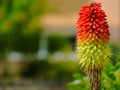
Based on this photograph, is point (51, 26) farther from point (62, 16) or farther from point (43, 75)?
point (43, 75)

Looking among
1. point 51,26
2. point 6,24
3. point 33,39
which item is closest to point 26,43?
point 33,39

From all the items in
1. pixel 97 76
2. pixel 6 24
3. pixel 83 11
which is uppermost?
pixel 6 24

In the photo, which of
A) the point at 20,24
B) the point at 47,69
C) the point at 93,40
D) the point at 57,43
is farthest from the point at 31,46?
the point at 93,40

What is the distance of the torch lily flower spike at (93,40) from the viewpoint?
223cm

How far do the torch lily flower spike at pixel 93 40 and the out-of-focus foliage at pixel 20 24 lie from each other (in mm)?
11316

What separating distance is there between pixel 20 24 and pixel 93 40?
12.7 metres

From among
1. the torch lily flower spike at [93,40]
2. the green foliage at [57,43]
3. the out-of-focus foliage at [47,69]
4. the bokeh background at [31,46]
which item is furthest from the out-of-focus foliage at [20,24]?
the torch lily flower spike at [93,40]

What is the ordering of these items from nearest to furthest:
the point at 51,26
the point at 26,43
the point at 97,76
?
the point at 97,76
the point at 26,43
the point at 51,26

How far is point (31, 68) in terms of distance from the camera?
14.1 meters

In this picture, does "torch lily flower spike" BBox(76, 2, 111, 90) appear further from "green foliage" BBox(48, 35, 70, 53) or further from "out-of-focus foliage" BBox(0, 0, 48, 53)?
"green foliage" BBox(48, 35, 70, 53)

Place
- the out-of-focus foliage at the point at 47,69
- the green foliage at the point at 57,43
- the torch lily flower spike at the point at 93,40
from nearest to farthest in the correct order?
the torch lily flower spike at the point at 93,40
the out-of-focus foliage at the point at 47,69
the green foliage at the point at 57,43

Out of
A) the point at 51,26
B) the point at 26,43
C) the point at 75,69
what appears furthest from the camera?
the point at 51,26

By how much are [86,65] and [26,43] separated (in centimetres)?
1348

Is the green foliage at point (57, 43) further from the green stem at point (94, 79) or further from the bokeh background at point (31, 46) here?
the green stem at point (94, 79)
